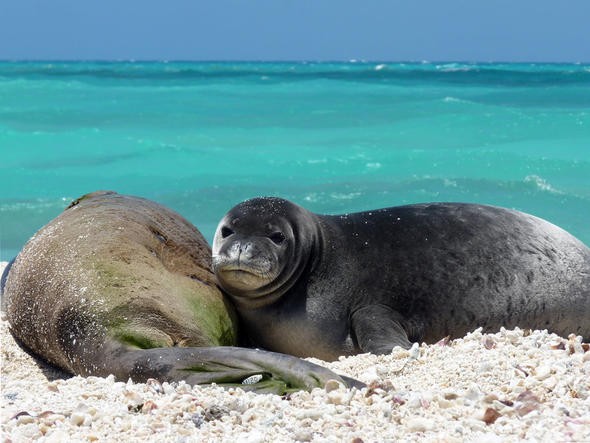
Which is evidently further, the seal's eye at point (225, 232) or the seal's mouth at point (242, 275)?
the seal's eye at point (225, 232)

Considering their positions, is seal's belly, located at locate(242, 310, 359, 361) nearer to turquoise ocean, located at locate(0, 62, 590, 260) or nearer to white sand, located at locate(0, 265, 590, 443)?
white sand, located at locate(0, 265, 590, 443)

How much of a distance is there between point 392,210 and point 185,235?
1221 mm

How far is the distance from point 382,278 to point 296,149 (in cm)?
1517

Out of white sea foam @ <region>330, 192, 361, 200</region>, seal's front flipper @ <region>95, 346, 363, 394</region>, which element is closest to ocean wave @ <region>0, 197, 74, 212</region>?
white sea foam @ <region>330, 192, 361, 200</region>

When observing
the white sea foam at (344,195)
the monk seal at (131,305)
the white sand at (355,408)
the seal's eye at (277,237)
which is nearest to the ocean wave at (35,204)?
the white sea foam at (344,195)

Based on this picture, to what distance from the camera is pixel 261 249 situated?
4965 millimetres

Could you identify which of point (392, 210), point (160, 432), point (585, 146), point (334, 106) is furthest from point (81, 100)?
point (160, 432)

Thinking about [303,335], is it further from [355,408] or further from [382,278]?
[355,408]

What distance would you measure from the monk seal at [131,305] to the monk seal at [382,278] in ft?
0.86

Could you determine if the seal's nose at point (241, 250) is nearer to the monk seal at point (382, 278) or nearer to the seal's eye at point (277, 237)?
the monk seal at point (382, 278)

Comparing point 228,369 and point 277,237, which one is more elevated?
point 277,237

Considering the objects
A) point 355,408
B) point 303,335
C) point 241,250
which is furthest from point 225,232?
point 355,408

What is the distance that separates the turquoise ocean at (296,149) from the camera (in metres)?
14.6

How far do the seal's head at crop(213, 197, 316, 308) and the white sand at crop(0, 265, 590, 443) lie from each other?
103cm
